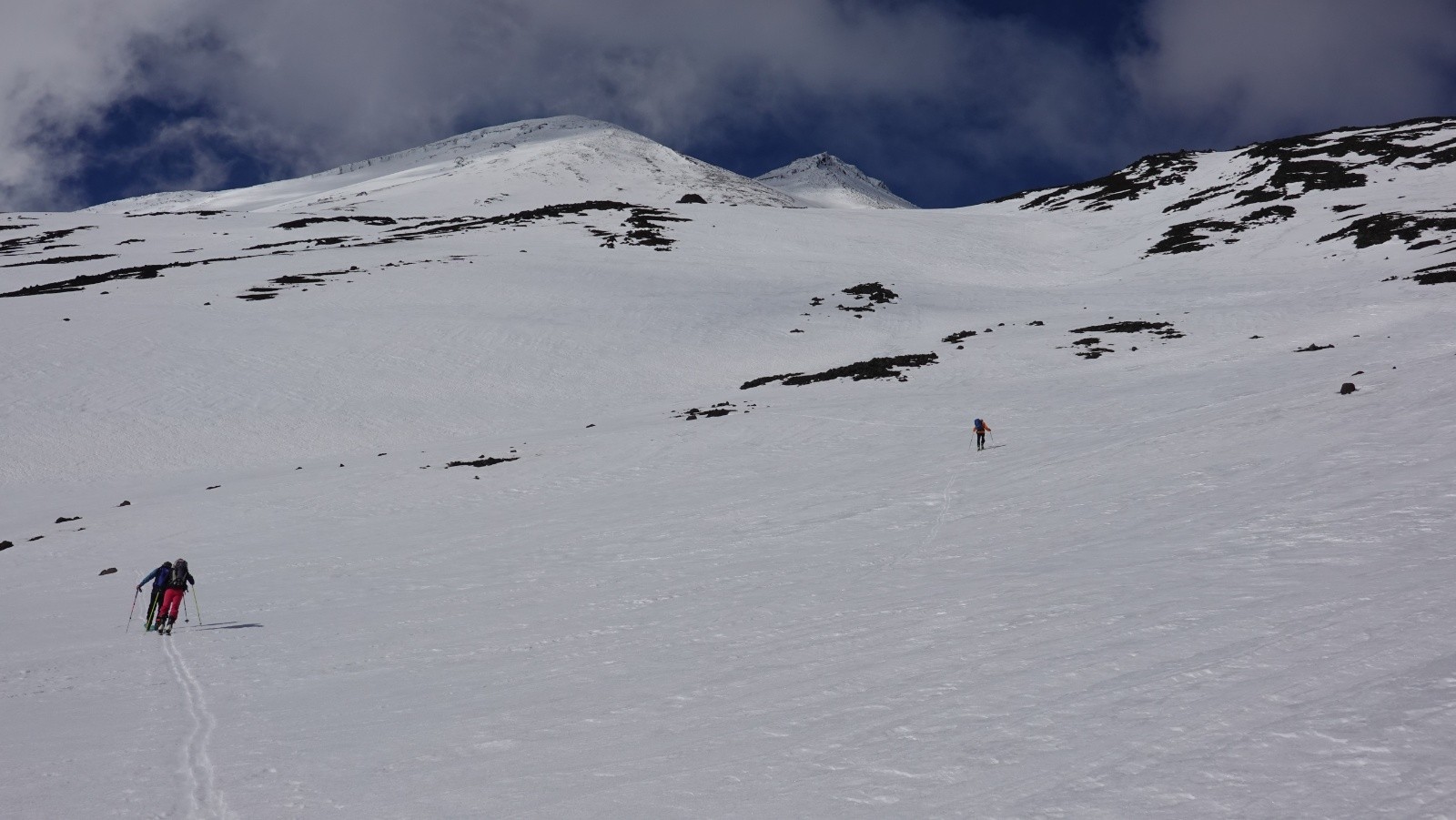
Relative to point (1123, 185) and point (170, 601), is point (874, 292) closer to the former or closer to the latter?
point (170, 601)

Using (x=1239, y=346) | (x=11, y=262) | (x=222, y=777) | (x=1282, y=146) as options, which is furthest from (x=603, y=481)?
(x=1282, y=146)

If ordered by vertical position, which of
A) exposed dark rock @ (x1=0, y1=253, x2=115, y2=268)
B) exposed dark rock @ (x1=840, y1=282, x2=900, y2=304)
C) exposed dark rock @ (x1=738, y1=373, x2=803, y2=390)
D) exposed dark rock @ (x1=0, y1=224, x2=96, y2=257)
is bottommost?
exposed dark rock @ (x1=738, y1=373, x2=803, y2=390)

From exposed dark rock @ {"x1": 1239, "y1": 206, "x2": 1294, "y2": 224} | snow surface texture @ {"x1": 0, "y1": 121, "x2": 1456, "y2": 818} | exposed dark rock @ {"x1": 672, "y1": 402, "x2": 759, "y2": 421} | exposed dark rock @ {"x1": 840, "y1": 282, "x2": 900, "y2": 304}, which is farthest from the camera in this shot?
exposed dark rock @ {"x1": 1239, "y1": 206, "x2": 1294, "y2": 224}

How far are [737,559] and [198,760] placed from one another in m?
9.41

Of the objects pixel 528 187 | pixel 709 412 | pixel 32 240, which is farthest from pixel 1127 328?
pixel 528 187

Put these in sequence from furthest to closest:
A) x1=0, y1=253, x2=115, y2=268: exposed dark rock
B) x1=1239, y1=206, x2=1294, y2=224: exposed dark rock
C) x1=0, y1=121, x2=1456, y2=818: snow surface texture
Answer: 1. x1=0, y1=253, x2=115, y2=268: exposed dark rock
2. x1=1239, y1=206, x2=1294, y2=224: exposed dark rock
3. x1=0, y1=121, x2=1456, y2=818: snow surface texture

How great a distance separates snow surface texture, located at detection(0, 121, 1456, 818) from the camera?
21.2ft

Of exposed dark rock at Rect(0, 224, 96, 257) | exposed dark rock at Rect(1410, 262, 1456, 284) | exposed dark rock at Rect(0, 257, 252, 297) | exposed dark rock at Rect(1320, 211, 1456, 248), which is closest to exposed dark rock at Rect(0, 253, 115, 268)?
exposed dark rock at Rect(0, 257, 252, 297)

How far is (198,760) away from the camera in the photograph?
7.78m

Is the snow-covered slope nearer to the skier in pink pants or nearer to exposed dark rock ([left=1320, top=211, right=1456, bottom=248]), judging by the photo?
exposed dark rock ([left=1320, top=211, right=1456, bottom=248])

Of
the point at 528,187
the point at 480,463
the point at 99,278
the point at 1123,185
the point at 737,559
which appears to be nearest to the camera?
the point at 737,559

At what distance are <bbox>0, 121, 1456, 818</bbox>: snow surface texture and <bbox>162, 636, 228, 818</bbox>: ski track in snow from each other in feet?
0.19

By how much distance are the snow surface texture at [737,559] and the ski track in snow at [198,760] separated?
0.19 feet

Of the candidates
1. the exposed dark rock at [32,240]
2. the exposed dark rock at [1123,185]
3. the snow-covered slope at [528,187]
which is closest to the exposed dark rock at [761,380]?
the exposed dark rock at [1123,185]
